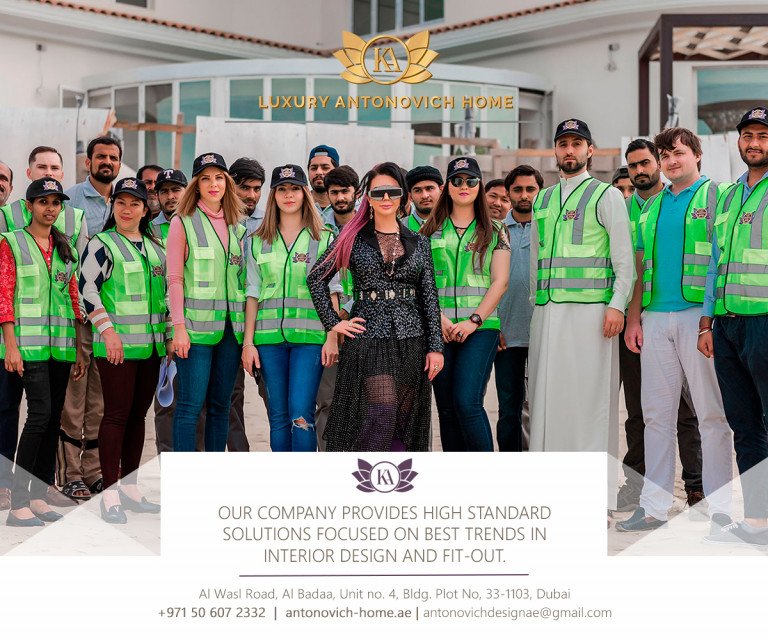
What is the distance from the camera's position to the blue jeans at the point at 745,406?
4.78m

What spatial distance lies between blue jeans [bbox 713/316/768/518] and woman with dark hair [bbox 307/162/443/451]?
1289mm

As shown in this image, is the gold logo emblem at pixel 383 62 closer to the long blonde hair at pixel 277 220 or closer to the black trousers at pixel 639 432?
the black trousers at pixel 639 432

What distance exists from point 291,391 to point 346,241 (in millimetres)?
799

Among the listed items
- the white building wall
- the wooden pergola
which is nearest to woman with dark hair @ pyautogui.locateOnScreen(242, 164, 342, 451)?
the wooden pergola

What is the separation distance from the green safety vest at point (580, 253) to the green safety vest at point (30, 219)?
254 cm

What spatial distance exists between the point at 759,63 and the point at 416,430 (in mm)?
12014

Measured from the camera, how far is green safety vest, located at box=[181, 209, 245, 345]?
5211 mm

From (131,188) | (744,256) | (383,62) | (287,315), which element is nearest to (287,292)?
(287,315)

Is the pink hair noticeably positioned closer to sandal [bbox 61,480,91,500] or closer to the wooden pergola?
sandal [bbox 61,480,91,500]

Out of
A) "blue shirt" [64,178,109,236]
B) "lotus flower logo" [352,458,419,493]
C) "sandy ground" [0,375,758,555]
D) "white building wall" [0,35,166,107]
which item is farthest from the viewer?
"white building wall" [0,35,166,107]

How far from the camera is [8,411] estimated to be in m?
5.39

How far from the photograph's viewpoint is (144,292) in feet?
17.8

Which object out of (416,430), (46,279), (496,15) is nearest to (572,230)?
(416,430)

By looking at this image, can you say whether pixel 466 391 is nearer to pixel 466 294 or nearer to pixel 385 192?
pixel 466 294
